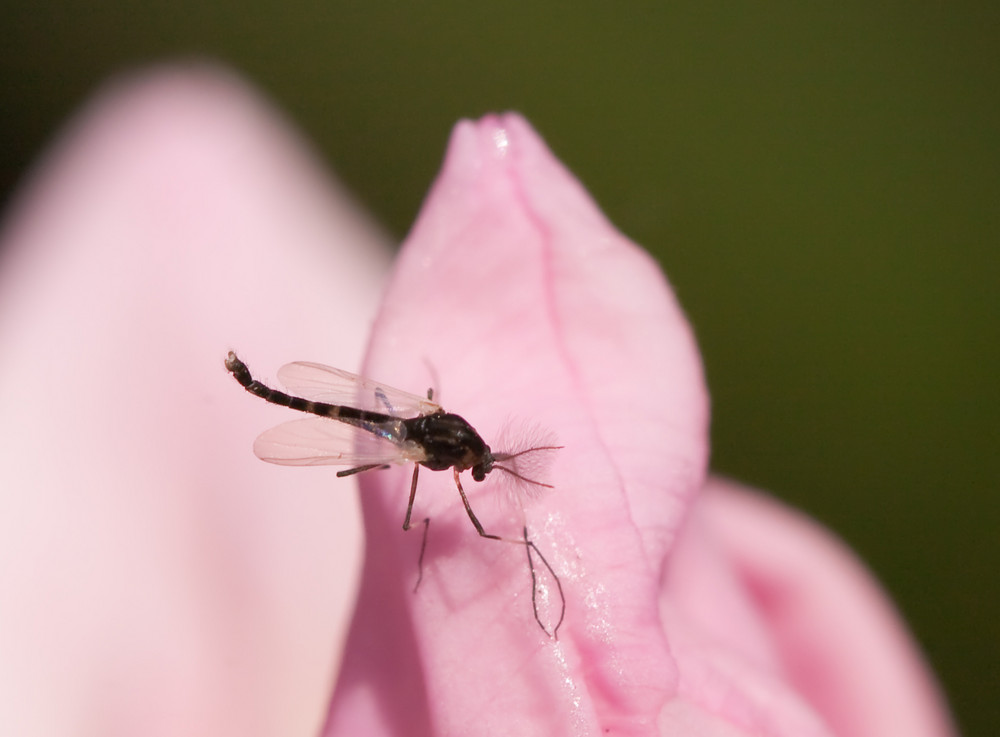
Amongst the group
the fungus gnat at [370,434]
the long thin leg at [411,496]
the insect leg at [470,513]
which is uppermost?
the fungus gnat at [370,434]

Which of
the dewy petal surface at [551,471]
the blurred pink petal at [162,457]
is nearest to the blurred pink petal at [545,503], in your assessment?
the dewy petal surface at [551,471]

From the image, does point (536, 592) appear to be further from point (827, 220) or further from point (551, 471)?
point (827, 220)

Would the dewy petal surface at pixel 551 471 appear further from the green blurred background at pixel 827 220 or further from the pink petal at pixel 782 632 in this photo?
the green blurred background at pixel 827 220

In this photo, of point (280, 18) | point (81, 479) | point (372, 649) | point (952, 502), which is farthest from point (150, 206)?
point (952, 502)

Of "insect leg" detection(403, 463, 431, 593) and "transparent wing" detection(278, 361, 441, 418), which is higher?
"transparent wing" detection(278, 361, 441, 418)

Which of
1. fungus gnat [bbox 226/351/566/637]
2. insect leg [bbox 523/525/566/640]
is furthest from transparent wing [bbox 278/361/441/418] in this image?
insect leg [bbox 523/525/566/640]

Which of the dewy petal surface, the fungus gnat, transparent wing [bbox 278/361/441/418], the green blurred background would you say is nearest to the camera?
the dewy petal surface

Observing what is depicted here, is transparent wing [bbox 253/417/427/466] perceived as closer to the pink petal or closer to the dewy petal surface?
the dewy petal surface

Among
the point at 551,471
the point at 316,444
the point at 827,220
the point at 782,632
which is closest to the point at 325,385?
A: the point at 316,444

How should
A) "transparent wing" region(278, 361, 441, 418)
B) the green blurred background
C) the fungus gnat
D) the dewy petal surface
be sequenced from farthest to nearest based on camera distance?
the green blurred background < "transparent wing" region(278, 361, 441, 418) < the fungus gnat < the dewy petal surface
